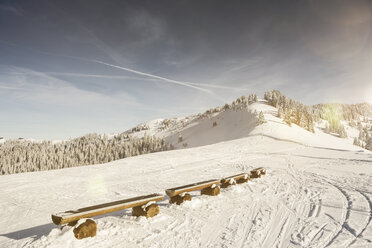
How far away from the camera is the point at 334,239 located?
5.05 meters

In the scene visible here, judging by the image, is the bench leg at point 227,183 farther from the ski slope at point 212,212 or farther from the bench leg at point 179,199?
the bench leg at point 179,199

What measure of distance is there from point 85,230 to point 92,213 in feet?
1.38

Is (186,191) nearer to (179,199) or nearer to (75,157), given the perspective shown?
(179,199)

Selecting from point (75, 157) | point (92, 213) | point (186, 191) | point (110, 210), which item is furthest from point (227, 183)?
point (75, 157)

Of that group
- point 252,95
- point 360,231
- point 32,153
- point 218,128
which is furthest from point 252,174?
point 32,153

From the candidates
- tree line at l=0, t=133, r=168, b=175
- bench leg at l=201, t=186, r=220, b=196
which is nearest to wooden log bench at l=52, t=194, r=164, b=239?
bench leg at l=201, t=186, r=220, b=196

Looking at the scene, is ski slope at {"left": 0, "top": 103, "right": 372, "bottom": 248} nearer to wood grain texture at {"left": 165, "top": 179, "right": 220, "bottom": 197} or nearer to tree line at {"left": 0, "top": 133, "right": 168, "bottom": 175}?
wood grain texture at {"left": 165, "top": 179, "right": 220, "bottom": 197}

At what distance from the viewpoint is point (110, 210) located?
19.3 ft

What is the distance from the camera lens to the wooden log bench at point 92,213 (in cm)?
507

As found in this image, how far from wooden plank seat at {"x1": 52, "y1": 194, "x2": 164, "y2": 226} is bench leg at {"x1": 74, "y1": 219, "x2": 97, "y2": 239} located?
0.20m

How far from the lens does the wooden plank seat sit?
5043mm

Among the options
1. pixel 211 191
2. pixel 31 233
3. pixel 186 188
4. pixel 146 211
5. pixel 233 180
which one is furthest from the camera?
pixel 233 180

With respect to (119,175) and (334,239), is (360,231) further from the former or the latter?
(119,175)

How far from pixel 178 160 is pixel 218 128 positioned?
4939 cm
